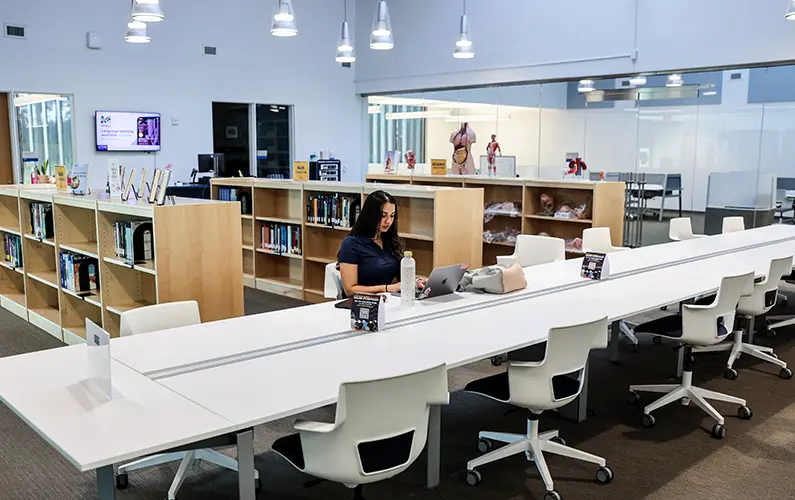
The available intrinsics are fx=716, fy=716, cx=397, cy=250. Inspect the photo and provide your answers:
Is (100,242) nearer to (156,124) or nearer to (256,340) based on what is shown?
(256,340)

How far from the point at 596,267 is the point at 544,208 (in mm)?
3585

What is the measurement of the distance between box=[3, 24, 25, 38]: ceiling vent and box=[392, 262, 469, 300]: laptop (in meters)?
8.69

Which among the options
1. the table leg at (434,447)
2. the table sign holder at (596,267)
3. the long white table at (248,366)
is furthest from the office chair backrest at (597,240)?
the table leg at (434,447)

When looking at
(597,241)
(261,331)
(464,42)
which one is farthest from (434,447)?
(464,42)

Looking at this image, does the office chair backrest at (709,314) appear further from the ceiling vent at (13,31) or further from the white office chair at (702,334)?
the ceiling vent at (13,31)

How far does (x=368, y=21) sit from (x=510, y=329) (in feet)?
37.9

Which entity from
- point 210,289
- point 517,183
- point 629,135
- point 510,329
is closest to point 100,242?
point 210,289

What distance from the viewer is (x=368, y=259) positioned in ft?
14.8

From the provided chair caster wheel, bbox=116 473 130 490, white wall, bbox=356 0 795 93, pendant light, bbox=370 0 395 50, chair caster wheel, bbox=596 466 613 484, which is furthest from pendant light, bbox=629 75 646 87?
chair caster wheel, bbox=116 473 130 490

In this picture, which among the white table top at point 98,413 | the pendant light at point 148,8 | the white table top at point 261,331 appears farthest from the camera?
the pendant light at point 148,8

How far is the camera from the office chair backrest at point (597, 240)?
628cm

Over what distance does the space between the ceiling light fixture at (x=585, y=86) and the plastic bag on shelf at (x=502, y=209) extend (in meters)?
3.46

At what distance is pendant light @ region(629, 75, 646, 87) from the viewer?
10.4m

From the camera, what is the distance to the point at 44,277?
20.8 feet
